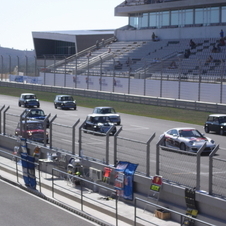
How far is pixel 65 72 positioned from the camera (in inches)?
2485

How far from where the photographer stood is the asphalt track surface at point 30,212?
1270cm

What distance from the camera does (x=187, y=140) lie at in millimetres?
23969

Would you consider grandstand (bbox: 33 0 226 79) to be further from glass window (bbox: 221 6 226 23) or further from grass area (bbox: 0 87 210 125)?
grass area (bbox: 0 87 210 125)

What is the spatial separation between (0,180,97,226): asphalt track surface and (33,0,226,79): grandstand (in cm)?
3488

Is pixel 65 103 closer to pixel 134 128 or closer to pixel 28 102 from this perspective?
pixel 28 102

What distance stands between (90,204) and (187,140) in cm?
1071

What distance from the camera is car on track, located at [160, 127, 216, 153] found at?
2369 cm

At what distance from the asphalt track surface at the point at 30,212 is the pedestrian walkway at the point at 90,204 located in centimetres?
27

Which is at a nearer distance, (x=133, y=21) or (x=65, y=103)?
(x=65, y=103)

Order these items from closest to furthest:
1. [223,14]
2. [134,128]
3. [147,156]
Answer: [147,156] → [134,128] → [223,14]

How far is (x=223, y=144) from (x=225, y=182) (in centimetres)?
1564

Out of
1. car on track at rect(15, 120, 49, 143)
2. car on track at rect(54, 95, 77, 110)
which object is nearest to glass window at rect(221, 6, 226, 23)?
car on track at rect(54, 95, 77, 110)

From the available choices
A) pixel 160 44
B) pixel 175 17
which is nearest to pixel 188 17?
pixel 175 17

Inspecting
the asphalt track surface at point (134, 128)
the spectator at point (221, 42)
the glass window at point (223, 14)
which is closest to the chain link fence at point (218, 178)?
the asphalt track surface at point (134, 128)
